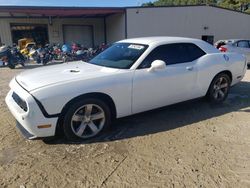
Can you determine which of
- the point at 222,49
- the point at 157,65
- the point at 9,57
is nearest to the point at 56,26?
the point at 9,57

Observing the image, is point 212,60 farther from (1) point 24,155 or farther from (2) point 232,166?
(1) point 24,155

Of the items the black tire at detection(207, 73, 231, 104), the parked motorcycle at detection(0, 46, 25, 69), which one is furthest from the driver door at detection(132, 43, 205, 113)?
the parked motorcycle at detection(0, 46, 25, 69)

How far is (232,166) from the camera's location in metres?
3.06

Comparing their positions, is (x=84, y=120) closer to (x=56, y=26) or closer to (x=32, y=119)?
(x=32, y=119)

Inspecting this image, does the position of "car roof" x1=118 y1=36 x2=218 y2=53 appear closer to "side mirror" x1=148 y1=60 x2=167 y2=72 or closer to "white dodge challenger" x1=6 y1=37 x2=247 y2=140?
"white dodge challenger" x1=6 y1=37 x2=247 y2=140

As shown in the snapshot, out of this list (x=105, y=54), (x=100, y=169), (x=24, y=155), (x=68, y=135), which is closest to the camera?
(x=100, y=169)

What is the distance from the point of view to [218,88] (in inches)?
211

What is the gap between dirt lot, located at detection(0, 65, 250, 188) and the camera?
2787mm

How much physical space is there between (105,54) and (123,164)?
2431 mm

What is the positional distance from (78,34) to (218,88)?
17.7 meters

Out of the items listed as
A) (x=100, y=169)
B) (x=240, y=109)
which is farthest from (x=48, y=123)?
(x=240, y=109)

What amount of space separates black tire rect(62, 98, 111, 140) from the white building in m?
14.2

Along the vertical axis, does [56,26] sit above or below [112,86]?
above

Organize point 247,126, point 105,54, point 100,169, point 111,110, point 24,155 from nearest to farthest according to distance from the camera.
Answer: point 100,169 → point 24,155 → point 111,110 → point 247,126 → point 105,54
